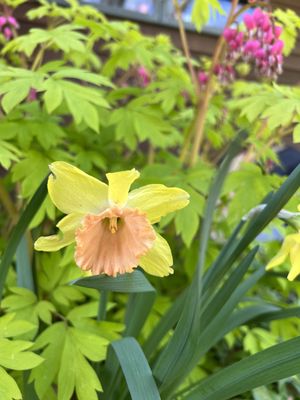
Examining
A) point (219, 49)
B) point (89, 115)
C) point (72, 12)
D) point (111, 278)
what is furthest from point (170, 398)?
point (72, 12)

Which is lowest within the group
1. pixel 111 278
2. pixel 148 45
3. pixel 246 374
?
pixel 246 374

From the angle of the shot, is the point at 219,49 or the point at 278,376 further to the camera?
the point at 219,49

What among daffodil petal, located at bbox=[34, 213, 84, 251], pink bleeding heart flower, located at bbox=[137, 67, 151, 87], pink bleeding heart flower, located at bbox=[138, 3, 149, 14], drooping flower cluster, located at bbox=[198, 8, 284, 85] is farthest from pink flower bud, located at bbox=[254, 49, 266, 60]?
pink bleeding heart flower, located at bbox=[138, 3, 149, 14]

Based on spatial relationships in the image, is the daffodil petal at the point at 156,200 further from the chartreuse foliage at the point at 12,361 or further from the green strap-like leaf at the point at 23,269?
the green strap-like leaf at the point at 23,269

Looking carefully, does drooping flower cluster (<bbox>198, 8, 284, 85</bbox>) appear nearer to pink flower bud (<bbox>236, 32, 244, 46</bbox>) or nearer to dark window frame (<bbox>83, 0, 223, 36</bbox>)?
pink flower bud (<bbox>236, 32, 244, 46</bbox>)

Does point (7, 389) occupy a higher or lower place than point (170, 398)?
higher

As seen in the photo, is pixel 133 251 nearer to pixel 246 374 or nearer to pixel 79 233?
pixel 79 233

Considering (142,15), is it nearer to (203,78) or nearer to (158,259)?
(203,78)

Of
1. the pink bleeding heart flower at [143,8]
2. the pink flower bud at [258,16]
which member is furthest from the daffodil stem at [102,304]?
the pink bleeding heart flower at [143,8]
